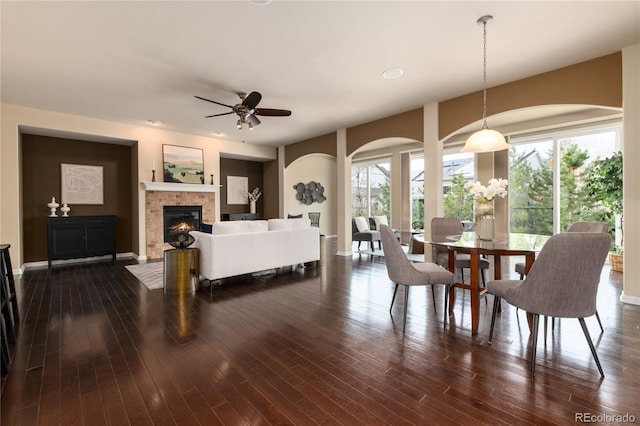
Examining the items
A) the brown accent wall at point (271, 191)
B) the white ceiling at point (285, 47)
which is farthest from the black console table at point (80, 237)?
the brown accent wall at point (271, 191)

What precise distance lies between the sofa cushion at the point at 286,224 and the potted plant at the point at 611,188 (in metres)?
4.85

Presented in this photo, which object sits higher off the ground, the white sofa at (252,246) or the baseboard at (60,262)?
the white sofa at (252,246)

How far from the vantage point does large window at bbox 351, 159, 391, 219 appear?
9.32 metres

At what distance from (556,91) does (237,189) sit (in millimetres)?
7537

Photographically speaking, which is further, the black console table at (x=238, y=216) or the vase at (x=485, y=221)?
the black console table at (x=238, y=216)

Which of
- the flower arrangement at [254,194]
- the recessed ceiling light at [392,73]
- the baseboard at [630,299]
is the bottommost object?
the baseboard at [630,299]

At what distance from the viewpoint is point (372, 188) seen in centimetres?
984

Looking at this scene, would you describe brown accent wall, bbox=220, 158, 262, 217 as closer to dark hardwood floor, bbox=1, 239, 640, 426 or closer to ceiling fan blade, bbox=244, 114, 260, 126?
ceiling fan blade, bbox=244, 114, 260, 126

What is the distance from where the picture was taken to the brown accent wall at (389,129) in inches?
214

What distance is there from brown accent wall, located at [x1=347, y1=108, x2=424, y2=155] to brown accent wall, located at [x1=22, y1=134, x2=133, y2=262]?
5.18 metres

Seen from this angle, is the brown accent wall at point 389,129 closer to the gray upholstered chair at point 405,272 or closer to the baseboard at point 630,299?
the gray upholstered chair at point 405,272

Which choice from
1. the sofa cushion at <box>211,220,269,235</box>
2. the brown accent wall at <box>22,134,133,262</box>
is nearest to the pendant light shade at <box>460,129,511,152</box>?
the sofa cushion at <box>211,220,269,235</box>

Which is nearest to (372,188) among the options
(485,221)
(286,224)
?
(286,224)

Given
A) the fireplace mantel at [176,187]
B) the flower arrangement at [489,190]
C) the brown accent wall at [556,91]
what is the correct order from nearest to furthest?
the flower arrangement at [489,190], the brown accent wall at [556,91], the fireplace mantel at [176,187]
